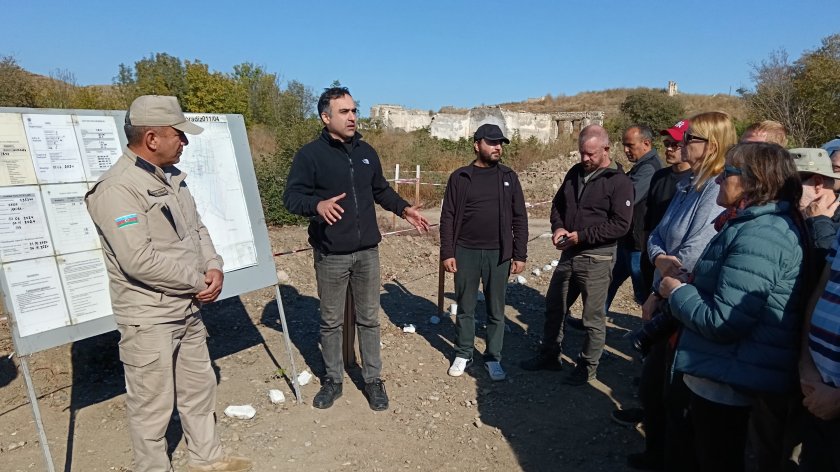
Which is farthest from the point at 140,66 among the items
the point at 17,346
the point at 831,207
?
the point at 831,207

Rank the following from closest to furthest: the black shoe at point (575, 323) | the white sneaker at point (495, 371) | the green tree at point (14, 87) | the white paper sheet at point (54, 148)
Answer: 1. the white paper sheet at point (54, 148)
2. the white sneaker at point (495, 371)
3. the black shoe at point (575, 323)
4. the green tree at point (14, 87)

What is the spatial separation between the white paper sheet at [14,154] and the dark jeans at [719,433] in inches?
141

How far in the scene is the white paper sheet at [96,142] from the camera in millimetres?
3008

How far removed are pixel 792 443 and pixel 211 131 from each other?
152 inches

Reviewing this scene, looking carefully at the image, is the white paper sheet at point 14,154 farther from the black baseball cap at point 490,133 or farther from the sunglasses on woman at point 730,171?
the sunglasses on woman at point 730,171

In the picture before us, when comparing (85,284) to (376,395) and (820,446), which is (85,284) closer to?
(376,395)

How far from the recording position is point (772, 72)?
67.7ft

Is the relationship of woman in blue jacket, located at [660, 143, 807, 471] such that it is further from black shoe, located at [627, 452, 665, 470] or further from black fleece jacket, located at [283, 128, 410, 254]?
black fleece jacket, located at [283, 128, 410, 254]

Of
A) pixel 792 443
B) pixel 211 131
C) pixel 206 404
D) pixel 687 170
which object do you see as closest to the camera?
pixel 792 443

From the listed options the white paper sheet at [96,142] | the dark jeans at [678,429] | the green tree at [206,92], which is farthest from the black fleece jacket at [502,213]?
the green tree at [206,92]

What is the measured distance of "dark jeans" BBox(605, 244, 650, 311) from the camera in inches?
183

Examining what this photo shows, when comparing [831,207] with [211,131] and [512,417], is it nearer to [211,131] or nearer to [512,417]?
[512,417]

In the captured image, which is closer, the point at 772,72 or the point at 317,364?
the point at 317,364

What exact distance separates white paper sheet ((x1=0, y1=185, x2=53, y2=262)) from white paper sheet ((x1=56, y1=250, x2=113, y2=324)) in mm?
134
